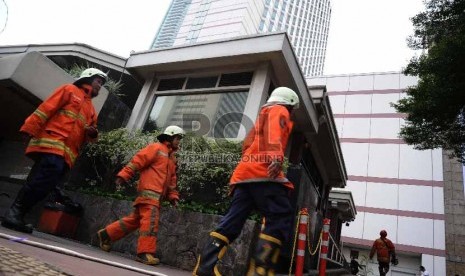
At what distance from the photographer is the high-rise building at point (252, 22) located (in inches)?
2383

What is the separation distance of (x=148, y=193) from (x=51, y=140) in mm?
1251

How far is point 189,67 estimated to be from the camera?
759cm

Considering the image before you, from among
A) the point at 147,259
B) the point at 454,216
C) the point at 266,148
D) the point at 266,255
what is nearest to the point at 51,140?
the point at 147,259

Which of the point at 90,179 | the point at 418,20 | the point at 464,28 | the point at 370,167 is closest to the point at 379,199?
the point at 370,167

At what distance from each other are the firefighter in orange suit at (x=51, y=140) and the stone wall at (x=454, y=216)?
82.6 ft

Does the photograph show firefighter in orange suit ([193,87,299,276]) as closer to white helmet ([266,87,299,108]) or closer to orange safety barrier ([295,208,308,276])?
white helmet ([266,87,299,108])

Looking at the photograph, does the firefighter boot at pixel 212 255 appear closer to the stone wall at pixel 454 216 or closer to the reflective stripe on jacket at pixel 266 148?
the reflective stripe on jacket at pixel 266 148

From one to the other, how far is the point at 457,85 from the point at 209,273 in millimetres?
8822

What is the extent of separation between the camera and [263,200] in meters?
2.94

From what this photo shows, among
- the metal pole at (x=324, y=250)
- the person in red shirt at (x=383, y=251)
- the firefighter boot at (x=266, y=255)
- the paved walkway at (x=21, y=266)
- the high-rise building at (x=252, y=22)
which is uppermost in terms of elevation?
the high-rise building at (x=252, y=22)

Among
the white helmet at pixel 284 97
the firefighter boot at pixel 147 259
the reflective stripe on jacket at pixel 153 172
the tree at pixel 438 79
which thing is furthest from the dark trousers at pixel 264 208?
the tree at pixel 438 79

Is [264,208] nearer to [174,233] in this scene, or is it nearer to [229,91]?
[174,233]

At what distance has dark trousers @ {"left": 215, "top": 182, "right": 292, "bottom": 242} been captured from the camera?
2811 millimetres

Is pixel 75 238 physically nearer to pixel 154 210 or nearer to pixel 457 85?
pixel 154 210
